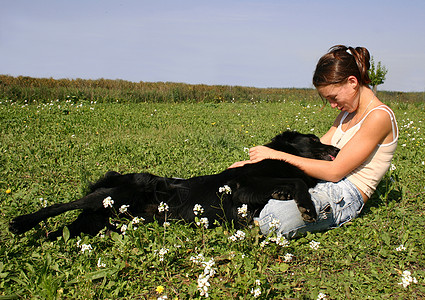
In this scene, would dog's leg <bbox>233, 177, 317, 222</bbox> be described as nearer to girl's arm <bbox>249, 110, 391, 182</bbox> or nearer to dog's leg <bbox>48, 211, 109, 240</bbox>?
girl's arm <bbox>249, 110, 391, 182</bbox>

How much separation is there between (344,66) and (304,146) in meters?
0.91

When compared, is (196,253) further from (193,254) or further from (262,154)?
(262,154)

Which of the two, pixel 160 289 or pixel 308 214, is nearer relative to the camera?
pixel 160 289

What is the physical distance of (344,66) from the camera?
10.2 feet

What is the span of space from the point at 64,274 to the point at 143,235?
63cm

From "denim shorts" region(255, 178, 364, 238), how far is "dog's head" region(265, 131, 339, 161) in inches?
13.9

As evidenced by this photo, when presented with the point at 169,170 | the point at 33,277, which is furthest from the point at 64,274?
the point at 169,170

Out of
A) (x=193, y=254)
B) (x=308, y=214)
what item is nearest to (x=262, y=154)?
(x=308, y=214)

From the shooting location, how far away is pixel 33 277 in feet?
7.66

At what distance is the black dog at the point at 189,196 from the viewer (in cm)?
→ 293

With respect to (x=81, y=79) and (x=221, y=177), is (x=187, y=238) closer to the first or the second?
(x=221, y=177)

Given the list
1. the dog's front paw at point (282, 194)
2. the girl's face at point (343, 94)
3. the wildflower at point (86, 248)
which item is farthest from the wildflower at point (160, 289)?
the girl's face at point (343, 94)

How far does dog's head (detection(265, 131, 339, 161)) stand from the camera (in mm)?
3506

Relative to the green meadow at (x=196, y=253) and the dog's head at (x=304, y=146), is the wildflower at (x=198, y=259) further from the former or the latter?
the dog's head at (x=304, y=146)
